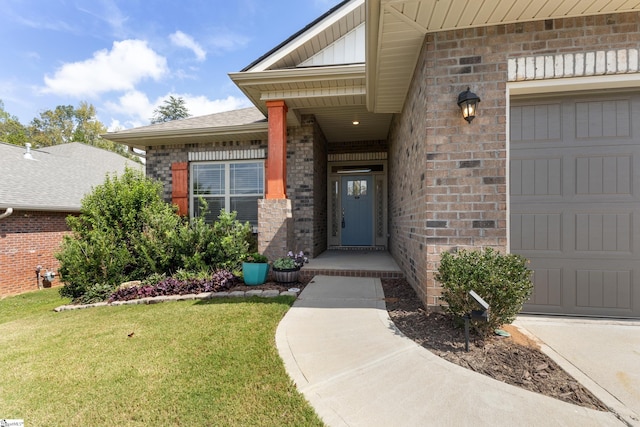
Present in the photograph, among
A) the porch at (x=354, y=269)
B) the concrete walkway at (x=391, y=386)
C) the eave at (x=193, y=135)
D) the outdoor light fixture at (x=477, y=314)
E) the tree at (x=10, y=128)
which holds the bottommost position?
the concrete walkway at (x=391, y=386)

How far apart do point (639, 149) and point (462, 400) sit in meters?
3.16

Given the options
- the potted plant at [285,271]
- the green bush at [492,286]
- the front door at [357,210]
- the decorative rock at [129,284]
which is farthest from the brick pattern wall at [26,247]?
the green bush at [492,286]

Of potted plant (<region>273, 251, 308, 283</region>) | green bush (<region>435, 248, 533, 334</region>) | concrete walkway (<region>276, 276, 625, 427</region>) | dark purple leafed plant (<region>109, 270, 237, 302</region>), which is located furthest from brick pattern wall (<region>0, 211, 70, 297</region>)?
green bush (<region>435, 248, 533, 334</region>)

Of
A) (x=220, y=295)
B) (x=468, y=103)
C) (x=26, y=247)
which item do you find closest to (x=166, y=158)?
(x=26, y=247)

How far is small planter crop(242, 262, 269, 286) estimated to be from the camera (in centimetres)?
434

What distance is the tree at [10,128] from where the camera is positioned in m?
19.4

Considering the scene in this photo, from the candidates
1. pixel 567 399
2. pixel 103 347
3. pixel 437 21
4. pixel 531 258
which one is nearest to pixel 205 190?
pixel 103 347

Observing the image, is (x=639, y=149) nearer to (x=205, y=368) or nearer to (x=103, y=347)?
(x=205, y=368)

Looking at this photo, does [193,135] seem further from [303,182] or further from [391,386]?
[391,386]

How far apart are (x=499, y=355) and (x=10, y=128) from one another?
3233 cm

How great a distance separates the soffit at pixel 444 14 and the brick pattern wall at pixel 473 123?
0.08m

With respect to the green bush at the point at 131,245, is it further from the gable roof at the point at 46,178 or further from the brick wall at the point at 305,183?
the brick wall at the point at 305,183

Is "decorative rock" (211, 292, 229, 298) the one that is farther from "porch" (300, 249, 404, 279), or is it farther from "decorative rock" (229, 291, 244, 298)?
"porch" (300, 249, 404, 279)

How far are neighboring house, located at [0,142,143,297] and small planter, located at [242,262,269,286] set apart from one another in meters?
3.66
